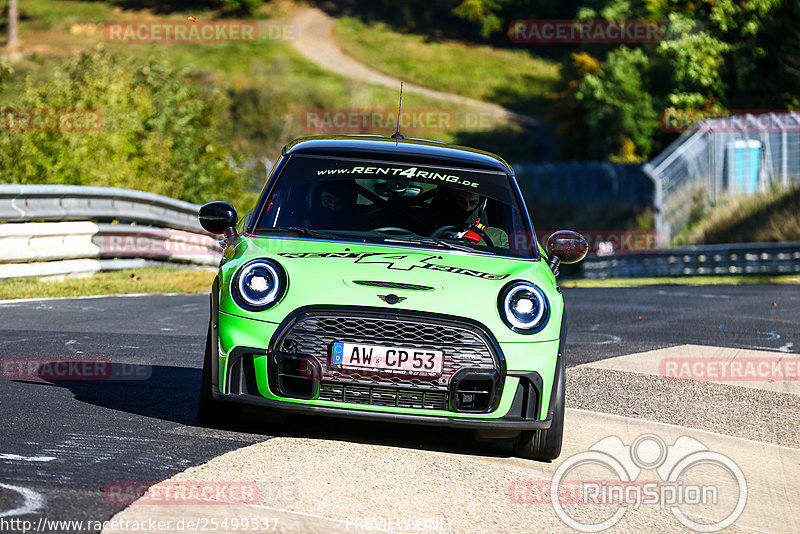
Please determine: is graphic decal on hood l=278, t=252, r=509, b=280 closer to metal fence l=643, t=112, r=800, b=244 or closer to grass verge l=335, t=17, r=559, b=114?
metal fence l=643, t=112, r=800, b=244

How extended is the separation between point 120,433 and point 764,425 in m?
4.00

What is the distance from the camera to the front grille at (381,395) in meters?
5.85

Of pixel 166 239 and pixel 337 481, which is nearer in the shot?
pixel 337 481

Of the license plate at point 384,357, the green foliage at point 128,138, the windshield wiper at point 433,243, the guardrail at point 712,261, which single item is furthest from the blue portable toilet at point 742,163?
the license plate at point 384,357

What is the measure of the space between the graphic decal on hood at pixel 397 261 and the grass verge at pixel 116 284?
7.29 meters

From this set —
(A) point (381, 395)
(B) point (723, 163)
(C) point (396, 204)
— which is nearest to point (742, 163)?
(B) point (723, 163)

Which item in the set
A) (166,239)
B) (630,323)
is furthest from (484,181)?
Answer: (166,239)

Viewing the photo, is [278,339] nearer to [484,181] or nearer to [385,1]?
[484,181]

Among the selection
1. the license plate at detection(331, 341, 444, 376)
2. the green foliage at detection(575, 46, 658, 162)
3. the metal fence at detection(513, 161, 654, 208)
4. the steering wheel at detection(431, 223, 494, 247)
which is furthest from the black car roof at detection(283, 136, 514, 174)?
the green foliage at detection(575, 46, 658, 162)

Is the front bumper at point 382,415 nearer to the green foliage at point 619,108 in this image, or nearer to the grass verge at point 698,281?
the grass verge at point 698,281

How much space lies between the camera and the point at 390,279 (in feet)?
19.5

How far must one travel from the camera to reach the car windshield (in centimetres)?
681

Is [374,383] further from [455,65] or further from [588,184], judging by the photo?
[455,65]

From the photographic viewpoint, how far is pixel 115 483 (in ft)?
16.3
